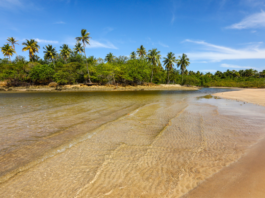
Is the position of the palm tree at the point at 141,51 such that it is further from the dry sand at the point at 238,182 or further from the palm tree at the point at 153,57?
the dry sand at the point at 238,182

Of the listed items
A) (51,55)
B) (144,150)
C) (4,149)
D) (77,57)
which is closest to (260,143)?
(144,150)

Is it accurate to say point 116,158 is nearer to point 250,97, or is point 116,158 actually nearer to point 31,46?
point 250,97

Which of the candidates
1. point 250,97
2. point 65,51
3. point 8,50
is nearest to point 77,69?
point 65,51

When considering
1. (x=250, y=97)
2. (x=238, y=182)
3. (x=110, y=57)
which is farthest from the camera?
(x=110, y=57)

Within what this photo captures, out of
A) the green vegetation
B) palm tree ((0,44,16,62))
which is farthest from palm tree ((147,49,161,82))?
palm tree ((0,44,16,62))

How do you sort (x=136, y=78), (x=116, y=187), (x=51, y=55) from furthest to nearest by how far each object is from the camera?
1. (x=51, y=55)
2. (x=136, y=78)
3. (x=116, y=187)

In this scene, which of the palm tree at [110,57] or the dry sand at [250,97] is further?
the palm tree at [110,57]

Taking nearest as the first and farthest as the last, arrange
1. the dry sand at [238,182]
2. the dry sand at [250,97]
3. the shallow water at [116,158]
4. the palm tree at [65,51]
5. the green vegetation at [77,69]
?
the dry sand at [238,182], the shallow water at [116,158], the dry sand at [250,97], the green vegetation at [77,69], the palm tree at [65,51]

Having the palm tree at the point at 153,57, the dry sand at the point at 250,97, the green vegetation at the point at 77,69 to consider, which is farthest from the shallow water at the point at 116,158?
the palm tree at the point at 153,57

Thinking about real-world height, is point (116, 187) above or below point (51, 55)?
below

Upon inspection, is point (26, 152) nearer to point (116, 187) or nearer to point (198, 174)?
point (116, 187)

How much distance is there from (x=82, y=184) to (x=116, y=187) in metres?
0.67

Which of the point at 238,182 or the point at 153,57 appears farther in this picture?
the point at 153,57

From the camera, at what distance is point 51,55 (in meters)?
Result: 58.4
